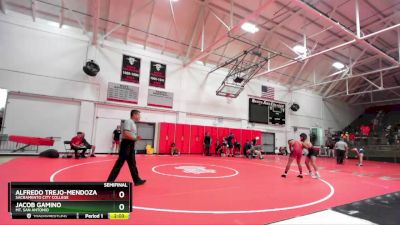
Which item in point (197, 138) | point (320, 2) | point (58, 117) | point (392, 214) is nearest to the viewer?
point (392, 214)

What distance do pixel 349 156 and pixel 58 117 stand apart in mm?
20913

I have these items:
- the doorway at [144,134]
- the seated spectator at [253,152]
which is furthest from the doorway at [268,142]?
the doorway at [144,134]

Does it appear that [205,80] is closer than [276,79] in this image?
Yes

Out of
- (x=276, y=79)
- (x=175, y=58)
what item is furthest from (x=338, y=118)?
(x=175, y=58)

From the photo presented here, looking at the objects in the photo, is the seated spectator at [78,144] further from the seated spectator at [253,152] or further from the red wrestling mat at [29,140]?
the seated spectator at [253,152]

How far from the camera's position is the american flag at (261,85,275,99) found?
19.3m

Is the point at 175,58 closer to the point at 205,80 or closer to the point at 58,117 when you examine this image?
the point at 205,80

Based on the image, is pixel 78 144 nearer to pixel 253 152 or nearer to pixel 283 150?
pixel 253 152

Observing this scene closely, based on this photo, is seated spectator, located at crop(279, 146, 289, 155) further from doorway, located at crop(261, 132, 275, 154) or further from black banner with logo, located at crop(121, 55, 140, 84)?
black banner with logo, located at crop(121, 55, 140, 84)

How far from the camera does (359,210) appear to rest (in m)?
3.31

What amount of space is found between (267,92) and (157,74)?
412 inches

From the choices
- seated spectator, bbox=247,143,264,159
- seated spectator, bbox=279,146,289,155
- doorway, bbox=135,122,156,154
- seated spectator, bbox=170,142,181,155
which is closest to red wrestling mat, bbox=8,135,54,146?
doorway, bbox=135,122,156,154

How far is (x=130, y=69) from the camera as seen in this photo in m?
13.6

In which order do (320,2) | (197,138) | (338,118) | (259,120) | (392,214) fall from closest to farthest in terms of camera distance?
1. (392,214)
2. (320,2)
3. (197,138)
4. (259,120)
5. (338,118)
